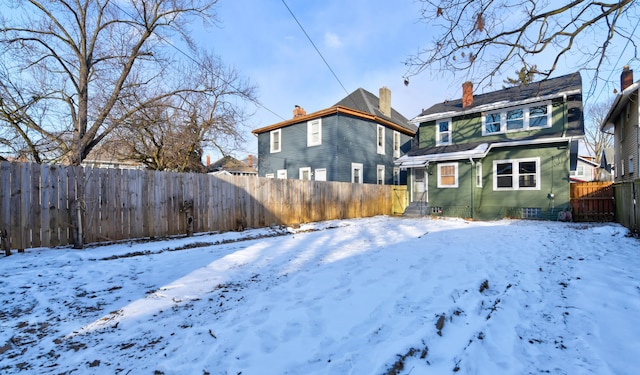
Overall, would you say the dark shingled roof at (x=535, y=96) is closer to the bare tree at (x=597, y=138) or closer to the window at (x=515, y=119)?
the window at (x=515, y=119)

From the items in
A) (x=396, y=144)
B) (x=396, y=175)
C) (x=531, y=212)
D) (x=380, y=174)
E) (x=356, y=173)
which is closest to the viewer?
(x=531, y=212)

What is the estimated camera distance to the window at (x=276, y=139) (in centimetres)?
2152

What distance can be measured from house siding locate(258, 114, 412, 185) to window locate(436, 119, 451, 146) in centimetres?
450

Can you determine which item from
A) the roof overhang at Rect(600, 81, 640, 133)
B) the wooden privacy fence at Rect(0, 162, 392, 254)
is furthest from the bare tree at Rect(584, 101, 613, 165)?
the wooden privacy fence at Rect(0, 162, 392, 254)

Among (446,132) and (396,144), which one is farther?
(396,144)

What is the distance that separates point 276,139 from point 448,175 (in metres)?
12.5

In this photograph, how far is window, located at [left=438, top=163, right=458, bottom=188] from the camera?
15.0 meters

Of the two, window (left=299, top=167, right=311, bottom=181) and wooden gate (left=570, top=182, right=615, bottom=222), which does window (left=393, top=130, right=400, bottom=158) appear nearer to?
window (left=299, top=167, right=311, bottom=181)

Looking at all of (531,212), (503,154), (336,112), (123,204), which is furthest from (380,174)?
(123,204)

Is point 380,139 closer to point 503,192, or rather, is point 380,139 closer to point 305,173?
point 305,173

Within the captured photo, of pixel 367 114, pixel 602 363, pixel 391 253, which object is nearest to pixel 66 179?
pixel 391 253

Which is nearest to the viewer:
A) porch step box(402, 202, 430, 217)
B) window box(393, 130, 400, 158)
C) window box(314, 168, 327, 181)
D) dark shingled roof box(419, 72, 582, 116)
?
dark shingled roof box(419, 72, 582, 116)

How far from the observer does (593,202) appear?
41.1 feet

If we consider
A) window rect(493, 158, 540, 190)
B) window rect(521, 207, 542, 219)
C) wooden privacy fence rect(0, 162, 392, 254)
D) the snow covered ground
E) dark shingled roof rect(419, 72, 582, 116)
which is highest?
dark shingled roof rect(419, 72, 582, 116)
